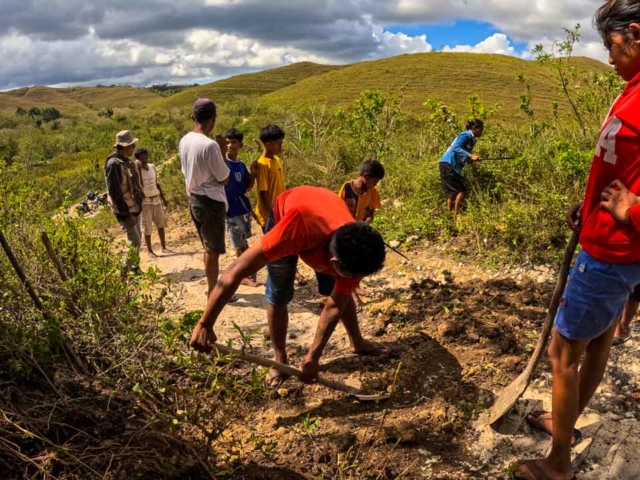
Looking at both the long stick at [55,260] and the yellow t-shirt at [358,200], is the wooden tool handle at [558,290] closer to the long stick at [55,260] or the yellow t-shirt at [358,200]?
the yellow t-shirt at [358,200]

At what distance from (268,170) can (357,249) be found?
7.69 ft

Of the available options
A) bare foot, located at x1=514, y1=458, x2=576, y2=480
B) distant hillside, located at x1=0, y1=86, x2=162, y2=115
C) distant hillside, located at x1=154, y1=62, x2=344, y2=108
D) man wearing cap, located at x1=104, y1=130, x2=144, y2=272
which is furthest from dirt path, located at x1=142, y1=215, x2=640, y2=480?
distant hillside, located at x1=0, y1=86, x2=162, y2=115

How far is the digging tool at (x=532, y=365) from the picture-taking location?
2.24 metres

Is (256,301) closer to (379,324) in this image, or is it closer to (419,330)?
(379,324)

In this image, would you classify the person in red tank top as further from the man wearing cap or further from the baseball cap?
the man wearing cap

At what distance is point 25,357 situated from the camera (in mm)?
2393

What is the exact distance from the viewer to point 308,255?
2447 millimetres

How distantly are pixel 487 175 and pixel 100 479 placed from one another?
207 inches

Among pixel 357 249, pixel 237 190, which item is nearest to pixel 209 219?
pixel 237 190

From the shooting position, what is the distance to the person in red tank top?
1.57 meters

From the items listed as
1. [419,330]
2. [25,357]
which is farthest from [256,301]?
[25,357]

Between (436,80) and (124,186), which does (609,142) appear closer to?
(124,186)

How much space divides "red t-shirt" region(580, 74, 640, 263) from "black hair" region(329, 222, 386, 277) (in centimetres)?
81

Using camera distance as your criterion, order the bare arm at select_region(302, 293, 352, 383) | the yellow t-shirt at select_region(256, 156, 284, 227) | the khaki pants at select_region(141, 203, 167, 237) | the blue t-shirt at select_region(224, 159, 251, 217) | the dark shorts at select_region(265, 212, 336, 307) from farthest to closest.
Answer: the khaki pants at select_region(141, 203, 167, 237), the blue t-shirt at select_region(224, 159, 251, 217), the yellow t-shirt at select_region(256, 156, 284, 227), the dark shorts at select_region(265, 212, 336, 307), the bare arm at select_region(302, 293, 352, 383)
